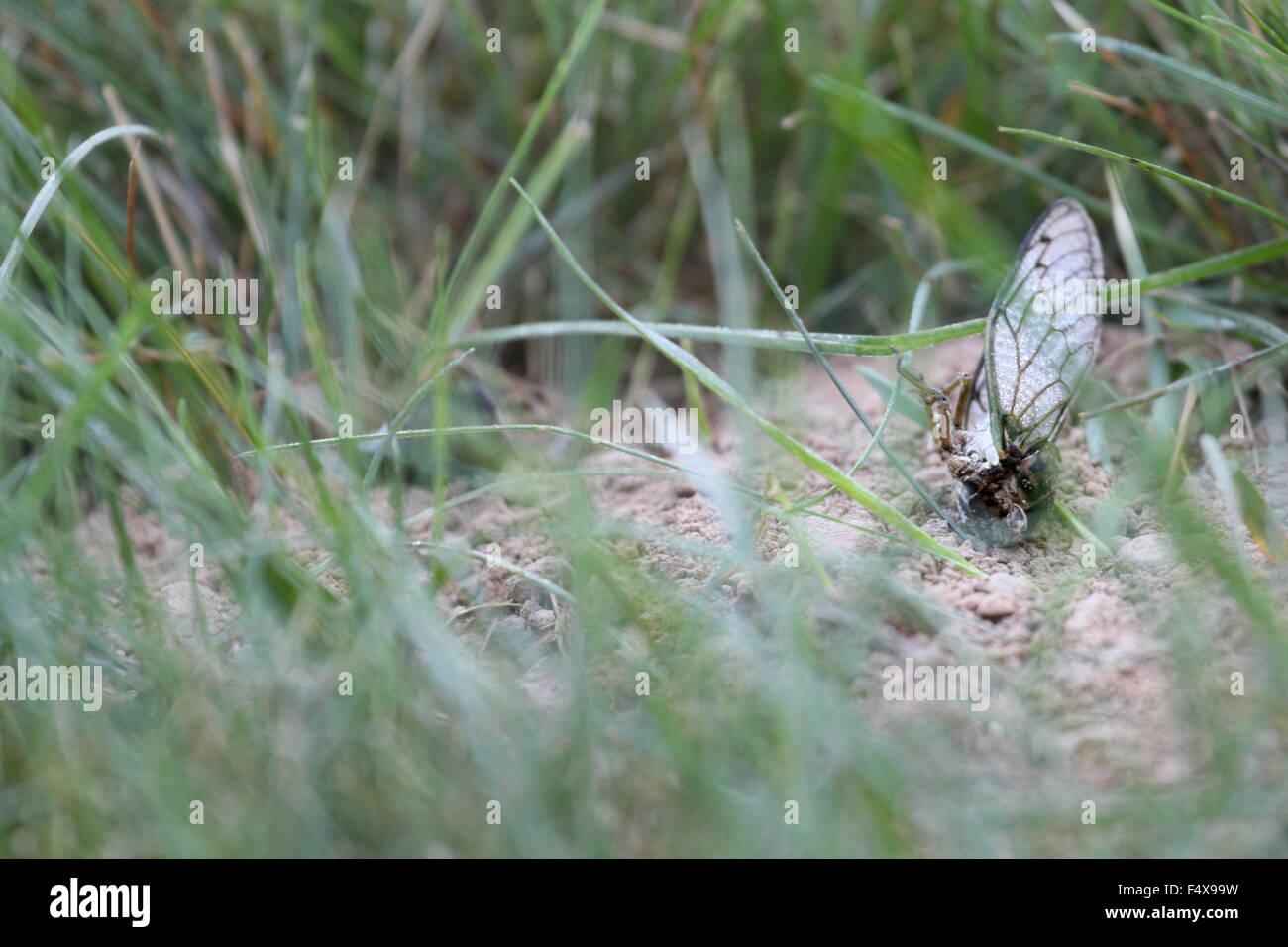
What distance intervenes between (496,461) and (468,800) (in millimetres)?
679

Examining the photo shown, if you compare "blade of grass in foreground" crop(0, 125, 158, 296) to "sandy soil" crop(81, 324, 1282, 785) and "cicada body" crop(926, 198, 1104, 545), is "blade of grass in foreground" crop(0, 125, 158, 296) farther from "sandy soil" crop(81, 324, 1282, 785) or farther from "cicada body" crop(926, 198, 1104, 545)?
"cicada body" crop(926, 198, 1104, 545)

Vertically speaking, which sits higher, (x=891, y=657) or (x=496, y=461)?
(x=496, y=461)

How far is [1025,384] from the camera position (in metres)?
1.32

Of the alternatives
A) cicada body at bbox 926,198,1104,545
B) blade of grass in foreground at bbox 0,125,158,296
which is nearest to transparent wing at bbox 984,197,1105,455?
cicada body at bbox 926,198,1104,545

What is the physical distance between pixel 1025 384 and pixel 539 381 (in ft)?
3.06

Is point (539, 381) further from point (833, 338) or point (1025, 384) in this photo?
point (1025, 384)

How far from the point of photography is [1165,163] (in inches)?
70.2

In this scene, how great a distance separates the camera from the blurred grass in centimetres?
104

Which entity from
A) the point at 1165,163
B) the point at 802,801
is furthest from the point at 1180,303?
the point at 802,801

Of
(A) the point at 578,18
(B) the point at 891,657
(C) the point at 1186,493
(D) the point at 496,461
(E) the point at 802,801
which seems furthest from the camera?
(A) the point at 578,18

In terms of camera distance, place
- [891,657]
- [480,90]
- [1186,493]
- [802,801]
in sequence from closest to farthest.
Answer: [802,801]
[891,657]
[1186,493]
[480,90]

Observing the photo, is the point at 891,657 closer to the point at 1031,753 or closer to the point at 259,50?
the point at 1031,753

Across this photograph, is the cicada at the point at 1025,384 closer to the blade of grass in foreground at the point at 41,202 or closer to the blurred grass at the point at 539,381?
the blurred grass at the point at 539,381

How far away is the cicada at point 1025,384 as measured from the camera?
4.20 ft
